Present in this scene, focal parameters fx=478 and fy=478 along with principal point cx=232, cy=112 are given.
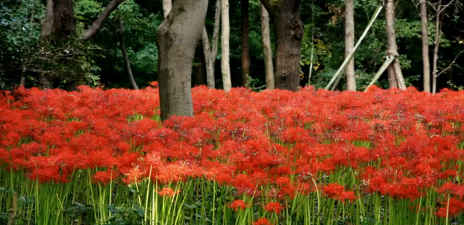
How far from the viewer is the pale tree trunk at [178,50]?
20.0 feet

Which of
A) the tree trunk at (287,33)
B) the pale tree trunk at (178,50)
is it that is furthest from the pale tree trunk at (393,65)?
the pale tree trunk at (178,50)

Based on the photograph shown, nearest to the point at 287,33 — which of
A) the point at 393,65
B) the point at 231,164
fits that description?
the point at 393,65

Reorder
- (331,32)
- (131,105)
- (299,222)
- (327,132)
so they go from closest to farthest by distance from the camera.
→ (299,222), (327,132), (131,105), (331,32)

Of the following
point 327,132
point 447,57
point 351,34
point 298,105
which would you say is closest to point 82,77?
point 298,105

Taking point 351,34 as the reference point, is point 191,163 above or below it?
below

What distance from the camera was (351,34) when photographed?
14.7 m

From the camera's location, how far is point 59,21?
33.4ft

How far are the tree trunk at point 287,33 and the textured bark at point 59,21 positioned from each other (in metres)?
4.23

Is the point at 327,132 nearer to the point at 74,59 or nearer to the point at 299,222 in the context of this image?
the point at 299,222

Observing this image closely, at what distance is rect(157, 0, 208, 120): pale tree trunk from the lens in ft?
20.0

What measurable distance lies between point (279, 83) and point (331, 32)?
16.3 metres

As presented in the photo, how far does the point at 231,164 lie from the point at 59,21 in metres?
7.31

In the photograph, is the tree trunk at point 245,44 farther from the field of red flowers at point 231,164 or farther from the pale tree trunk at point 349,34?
the field of red flowers at point 231,164

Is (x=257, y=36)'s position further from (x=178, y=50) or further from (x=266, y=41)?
(x=178, y=50)
